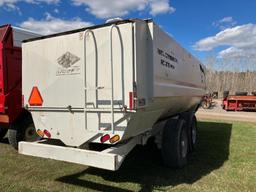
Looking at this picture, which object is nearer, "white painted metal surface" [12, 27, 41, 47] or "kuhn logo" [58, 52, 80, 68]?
"kuhn logo" [58, 52, 80, 68]

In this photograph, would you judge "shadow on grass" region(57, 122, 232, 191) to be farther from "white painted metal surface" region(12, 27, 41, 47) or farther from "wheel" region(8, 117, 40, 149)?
"white painted metal surface" region(12, 27, 41, 47)

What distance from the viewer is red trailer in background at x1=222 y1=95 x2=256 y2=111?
20.2 metres

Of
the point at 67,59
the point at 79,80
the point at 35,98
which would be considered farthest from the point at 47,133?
the point at 67,59

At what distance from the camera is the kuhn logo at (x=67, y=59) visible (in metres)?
4.60

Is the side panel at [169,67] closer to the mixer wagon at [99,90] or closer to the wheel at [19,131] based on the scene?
the mixer wagon at [99,90]

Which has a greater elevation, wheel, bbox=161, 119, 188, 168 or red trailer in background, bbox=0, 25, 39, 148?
red trailer in background, bbox=0, 25, 39, 148

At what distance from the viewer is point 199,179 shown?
16.7 feet

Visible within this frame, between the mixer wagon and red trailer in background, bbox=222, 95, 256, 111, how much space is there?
1638cm

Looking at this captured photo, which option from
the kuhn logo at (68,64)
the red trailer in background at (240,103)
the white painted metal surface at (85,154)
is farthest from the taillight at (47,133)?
the red trailer in background at (240,103)

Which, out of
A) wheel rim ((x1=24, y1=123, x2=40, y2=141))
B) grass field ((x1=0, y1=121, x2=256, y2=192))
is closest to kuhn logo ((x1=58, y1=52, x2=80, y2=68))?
grass field ((x1=0, y1=121, x2=256, y2=192))

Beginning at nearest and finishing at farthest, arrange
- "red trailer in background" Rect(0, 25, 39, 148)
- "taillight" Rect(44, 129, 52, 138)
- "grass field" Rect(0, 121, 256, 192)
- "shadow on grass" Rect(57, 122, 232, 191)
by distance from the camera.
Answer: "grass field" Rect(0, 121, 256, 192) < "shadow on grass" Rect(57, 122, 232, 191) < "taillight" Rect(44, 129, 52, 138) < "red trailer in background" Rect(0, 25, 39, 148)

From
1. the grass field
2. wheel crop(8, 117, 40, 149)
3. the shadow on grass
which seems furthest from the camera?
wheel crop(8, 117, 40, 149)

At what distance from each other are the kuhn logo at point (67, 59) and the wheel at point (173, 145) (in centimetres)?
232

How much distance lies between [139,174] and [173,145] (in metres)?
0.85
